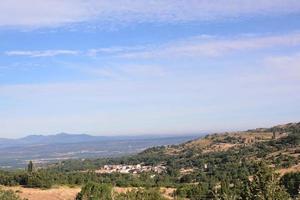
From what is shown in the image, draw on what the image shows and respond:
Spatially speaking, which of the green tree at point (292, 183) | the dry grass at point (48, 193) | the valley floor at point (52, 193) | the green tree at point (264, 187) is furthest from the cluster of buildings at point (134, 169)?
the green tree at point (264, 187)

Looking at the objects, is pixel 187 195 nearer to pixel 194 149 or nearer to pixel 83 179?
pixel 83 179

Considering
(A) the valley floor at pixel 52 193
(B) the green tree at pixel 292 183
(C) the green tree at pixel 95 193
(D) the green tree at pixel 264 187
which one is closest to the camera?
(D) the green tree at pixel 264 187

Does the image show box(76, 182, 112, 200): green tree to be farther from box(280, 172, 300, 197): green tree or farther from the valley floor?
box(280, 172, 300, 197): green tree

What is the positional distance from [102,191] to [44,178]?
32.1m

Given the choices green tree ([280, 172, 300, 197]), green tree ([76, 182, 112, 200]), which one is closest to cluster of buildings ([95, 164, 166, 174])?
green tree ([280, 172, 300, 197])

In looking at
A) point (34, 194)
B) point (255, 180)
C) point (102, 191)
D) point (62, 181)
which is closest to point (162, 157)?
point (62, 181)

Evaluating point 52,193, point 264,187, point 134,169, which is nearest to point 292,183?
point 52,193

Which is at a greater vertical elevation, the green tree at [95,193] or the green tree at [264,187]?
the green tree at [264,187]

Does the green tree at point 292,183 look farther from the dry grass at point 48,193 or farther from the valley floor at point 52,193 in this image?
the dry grass at point 48,193

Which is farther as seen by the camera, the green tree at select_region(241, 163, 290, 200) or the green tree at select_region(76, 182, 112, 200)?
the green tree at select_region(76, 182, 112, 200)

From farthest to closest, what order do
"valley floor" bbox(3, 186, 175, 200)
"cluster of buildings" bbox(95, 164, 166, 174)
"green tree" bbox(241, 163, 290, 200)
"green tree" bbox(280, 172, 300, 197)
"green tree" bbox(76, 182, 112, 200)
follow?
1. "cluster of buildings" bbox(95, 164, 166, 174)
2. "valley floor" bbox(3, 186, 175, 200)
3. "green tree" bbox(280, 172, 300, 197)
4. "green tree" bbox(76, 182, 112, 200)
5. "green tree" bbox(241, 163, 290, 200)

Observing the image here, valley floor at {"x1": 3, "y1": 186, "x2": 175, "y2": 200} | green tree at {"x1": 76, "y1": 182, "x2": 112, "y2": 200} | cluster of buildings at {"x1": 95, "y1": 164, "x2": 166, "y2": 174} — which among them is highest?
green tree at {"x1": 76, "y1": 182, "x2": 112, "y2": 200}

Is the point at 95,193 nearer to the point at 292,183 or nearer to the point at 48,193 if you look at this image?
the point at 48,193

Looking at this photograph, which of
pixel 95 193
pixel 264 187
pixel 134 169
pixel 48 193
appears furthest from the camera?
pixel 134 169
